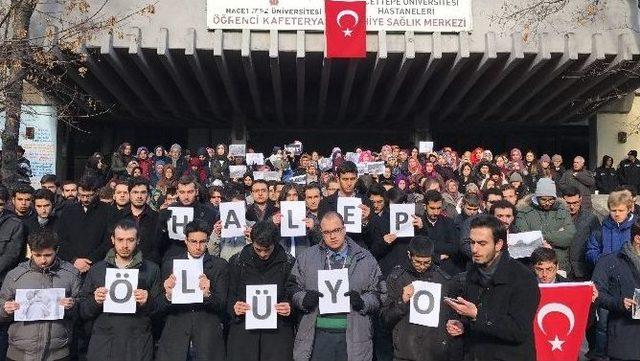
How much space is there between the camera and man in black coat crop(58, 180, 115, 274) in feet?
22.2

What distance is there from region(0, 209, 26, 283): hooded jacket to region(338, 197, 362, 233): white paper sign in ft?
10.8

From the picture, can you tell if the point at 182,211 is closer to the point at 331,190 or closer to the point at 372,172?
the point at 331,190

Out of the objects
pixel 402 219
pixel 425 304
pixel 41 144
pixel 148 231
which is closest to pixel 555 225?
pixel 402 219

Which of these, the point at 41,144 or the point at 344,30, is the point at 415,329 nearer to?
the point at 344,30

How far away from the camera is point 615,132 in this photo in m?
22.1

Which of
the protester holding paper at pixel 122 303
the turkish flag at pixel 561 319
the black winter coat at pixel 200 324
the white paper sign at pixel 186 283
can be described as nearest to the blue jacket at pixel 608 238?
the turkish flag at pixel 561 319

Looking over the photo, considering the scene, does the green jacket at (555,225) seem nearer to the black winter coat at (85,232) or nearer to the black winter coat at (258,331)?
the black winter coat at (258,331)

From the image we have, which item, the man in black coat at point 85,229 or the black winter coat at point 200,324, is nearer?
the black winter coat at point 200,324

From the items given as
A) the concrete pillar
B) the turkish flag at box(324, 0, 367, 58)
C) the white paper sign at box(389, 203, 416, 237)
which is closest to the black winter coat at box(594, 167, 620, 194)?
the concrete pillar

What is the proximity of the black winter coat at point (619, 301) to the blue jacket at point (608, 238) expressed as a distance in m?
0.72

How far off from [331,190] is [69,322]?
347cm

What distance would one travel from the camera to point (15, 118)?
10680mm

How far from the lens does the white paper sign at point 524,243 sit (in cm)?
629

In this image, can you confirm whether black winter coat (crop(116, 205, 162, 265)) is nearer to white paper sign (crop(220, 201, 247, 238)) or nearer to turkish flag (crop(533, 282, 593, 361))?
white paper sign (crop(220, 201, 247, 238))
